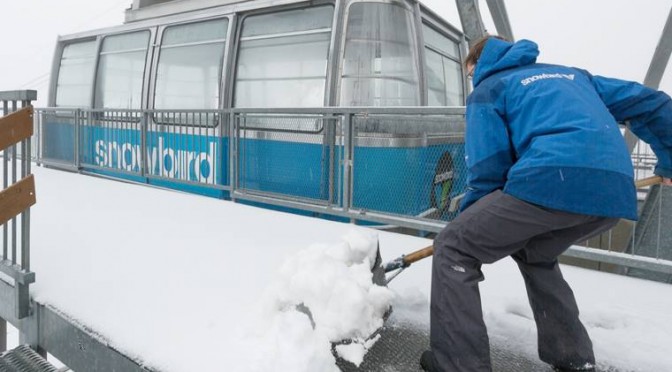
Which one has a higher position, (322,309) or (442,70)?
(442,70)

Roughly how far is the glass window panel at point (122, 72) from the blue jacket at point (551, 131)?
7.19 metres

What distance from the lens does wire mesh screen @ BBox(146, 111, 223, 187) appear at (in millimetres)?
6680

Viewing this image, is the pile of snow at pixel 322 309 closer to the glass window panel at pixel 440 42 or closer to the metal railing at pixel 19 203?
the metal railing at pixel 19 203

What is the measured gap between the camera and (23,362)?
8.70 feet

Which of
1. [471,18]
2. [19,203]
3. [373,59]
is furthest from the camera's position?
[471,18]

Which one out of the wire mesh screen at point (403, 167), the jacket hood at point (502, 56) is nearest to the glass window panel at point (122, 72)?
the wire mesh screen at point (403, 167)

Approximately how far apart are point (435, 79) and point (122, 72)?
16.8ft

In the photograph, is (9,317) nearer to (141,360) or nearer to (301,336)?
(141,360)

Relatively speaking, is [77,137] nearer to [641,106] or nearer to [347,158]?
[347,158]

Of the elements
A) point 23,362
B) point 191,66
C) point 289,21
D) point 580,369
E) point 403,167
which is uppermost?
point 289,21

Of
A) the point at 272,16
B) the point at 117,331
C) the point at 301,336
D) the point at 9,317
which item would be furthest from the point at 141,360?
the point at 272,16

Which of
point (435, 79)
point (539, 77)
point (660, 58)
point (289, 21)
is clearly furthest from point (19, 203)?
point (660, 58)

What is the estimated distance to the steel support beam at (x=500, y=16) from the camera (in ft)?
25.1

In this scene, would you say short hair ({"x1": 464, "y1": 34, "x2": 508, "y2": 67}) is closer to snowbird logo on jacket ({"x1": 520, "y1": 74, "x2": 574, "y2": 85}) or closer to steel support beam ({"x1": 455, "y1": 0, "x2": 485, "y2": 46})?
snowbird logo on jacket ({"x1": 520, "y1": 74, "x2": 574, "y2": 85})
